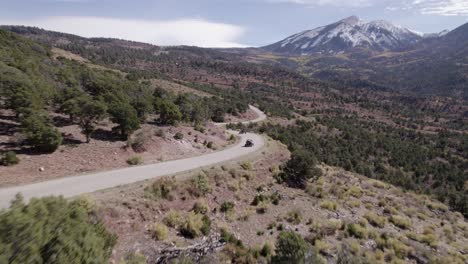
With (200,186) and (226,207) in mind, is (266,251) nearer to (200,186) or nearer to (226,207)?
(226,207)

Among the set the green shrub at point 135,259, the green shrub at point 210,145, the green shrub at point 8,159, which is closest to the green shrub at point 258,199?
the green shrub at point 135,259

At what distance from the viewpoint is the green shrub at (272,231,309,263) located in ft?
42.1

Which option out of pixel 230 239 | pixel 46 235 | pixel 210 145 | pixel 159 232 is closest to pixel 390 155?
pixel 210 145

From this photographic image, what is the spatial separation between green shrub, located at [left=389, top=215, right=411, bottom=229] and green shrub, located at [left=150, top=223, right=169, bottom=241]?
16.1 meters

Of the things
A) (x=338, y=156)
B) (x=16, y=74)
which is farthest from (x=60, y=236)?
(x=338, y=156)

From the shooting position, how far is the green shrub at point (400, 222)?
21516mm

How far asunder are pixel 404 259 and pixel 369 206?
258 inches

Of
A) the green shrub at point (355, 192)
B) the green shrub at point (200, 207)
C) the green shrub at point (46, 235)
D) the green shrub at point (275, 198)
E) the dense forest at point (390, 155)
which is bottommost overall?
the dense forest at point (390, 155)

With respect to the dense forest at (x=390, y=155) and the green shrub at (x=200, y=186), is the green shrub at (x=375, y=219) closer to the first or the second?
the green shrub at (x=200, y=186)

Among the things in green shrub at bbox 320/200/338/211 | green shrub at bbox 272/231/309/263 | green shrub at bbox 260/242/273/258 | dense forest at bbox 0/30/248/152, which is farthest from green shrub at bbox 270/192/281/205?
dense forest at bbox 0/30/248/152

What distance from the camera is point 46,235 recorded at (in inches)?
289

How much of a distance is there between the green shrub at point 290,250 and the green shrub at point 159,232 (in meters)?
4.74

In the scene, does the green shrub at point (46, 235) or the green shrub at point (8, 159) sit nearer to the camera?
the green shrub at point (46, 235)

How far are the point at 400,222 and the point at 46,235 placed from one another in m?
21.6
